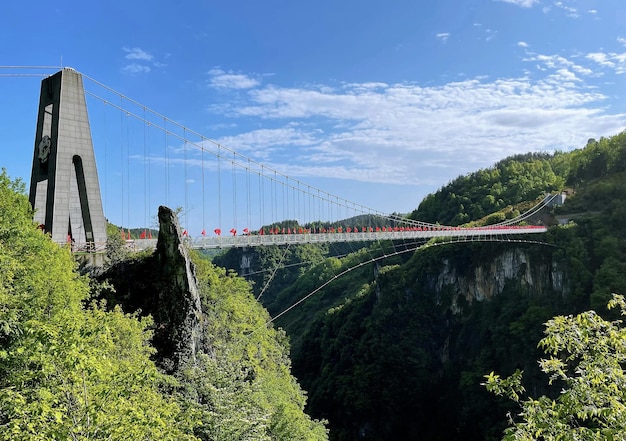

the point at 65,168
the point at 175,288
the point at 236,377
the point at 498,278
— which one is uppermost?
the point at 65,168

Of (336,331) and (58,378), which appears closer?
(58,378)

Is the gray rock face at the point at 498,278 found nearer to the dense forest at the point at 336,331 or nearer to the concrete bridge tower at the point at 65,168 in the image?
the dense forest at the point at 336,331

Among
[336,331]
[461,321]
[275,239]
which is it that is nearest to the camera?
[275,239]

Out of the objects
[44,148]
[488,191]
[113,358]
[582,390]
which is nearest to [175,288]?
[113,358]

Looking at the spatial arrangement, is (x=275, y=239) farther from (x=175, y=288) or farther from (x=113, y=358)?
(x=113, y=358)

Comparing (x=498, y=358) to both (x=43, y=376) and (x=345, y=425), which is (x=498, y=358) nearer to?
(x=345, y=425)

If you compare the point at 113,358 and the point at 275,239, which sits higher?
the point at 275,239

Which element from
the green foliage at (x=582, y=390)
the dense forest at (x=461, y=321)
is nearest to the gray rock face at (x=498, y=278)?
the dense forest at (x=461, y=321)
